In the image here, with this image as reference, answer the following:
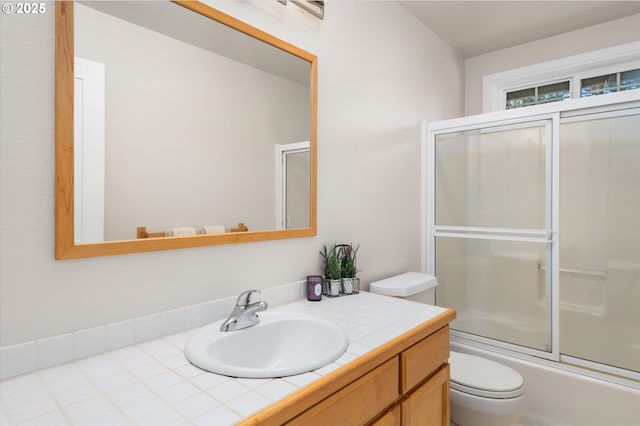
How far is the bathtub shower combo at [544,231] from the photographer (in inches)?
77.1

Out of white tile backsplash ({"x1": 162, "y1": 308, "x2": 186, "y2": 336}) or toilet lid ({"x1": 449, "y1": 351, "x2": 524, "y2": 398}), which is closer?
white tile backsplash ({"x1": 162, "y1": 308, "x2": 186, "y2": 336})

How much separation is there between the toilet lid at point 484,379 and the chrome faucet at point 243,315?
3.64ft

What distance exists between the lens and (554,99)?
2904mm

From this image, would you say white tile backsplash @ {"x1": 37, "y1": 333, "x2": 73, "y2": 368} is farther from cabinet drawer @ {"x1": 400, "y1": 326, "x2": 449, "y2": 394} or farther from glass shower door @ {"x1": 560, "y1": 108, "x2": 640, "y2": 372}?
glass shower door @ {"x1": 560, "y1": 108, "x2": 640, "y2": 372}

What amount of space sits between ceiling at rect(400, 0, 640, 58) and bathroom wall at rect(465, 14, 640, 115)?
A: 0.19ft

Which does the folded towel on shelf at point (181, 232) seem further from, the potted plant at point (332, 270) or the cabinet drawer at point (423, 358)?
the cabinet drawer at point (423, 358)

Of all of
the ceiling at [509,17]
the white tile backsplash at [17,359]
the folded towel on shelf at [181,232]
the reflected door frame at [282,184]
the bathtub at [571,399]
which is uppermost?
the ceiling at [509,17]

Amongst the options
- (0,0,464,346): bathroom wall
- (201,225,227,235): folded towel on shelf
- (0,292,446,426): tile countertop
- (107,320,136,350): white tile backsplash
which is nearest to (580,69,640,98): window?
(0,0,464,346): bathroom wall

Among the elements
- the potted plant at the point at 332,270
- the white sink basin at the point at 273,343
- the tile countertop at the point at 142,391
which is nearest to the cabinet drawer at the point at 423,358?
the tile countertop at the point at 142,391

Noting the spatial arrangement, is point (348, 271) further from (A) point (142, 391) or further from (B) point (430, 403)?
(A) point (142, 391)

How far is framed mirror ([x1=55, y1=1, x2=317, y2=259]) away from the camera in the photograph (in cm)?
101

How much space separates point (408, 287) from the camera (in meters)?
1.95

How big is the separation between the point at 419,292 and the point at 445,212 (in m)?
0.75

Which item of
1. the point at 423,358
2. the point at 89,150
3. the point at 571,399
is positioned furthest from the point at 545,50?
the point at 89,150
